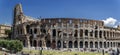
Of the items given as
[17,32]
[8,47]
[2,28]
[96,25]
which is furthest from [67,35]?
[2,28]

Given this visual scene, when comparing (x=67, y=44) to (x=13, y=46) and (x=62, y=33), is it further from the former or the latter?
(x=13, y=46)

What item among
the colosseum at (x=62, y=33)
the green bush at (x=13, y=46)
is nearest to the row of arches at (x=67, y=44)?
the colosseum at (x=62, y=33)

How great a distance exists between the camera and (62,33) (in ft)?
291

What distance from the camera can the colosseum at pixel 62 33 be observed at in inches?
3467

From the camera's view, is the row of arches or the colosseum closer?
the row of arches

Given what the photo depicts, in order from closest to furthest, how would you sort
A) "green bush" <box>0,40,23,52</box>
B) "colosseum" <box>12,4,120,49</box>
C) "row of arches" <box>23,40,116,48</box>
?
"green bush" <box>0,40,23,52</box> < "row of arches" <box>23,40,116,48</box> < "colosseum" <box>12,4,120,49</box>

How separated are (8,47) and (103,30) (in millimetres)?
38034

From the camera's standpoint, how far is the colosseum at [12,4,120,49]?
289 ft

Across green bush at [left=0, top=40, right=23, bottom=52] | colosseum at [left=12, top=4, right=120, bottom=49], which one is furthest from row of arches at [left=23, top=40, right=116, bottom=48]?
green bush at [left=0, top=40, right=23, bottom=52]

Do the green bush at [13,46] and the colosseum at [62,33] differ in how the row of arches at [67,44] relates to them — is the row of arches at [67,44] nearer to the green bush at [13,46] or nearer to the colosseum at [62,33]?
the colosseum at [62,33]

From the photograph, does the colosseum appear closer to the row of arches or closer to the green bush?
the row of arches

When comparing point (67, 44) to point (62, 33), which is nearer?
point (67, 44)

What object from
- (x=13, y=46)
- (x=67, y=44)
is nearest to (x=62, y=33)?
(x=67, y=44)

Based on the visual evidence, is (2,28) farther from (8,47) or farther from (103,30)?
(8,47)
